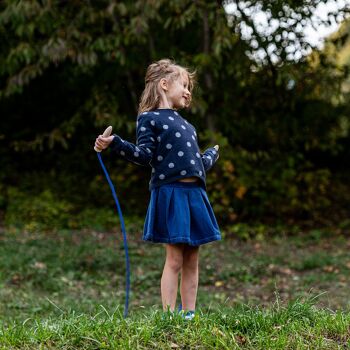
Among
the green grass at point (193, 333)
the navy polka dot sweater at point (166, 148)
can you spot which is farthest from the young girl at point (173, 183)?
the green grass at point (193, 333)

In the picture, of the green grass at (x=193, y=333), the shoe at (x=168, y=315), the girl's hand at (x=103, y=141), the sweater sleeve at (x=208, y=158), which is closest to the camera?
the green grass at (x=193, y=333)

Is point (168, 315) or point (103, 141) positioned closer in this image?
point (168, 315)

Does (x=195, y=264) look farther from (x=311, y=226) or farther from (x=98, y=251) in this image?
(x=311, y=226)

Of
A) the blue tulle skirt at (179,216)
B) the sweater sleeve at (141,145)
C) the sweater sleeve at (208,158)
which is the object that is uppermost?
the sweater sleeve at (141,145)

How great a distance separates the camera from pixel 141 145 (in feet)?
13.3

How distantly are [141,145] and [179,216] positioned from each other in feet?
1.57

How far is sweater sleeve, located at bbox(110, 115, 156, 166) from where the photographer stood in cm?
396

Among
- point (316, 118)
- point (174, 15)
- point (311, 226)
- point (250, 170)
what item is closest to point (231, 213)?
point (250, 170)

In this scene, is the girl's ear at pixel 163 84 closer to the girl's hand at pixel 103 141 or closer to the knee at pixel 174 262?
the girl's hand at pixel 103 141

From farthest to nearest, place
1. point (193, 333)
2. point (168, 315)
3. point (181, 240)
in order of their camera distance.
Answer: point (181, 240), point (168, 315), point (193, 333)

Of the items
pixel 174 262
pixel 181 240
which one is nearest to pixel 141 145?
pixel 181 240

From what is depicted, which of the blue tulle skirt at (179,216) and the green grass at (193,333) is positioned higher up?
the blue tulle skirt at (179,216)

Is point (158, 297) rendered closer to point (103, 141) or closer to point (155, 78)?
point (155, 78)

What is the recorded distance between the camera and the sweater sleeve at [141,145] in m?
3.96
